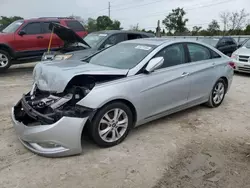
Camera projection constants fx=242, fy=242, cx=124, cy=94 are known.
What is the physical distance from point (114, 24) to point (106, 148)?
3462cm

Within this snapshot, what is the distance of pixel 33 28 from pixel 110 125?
7.43 meters

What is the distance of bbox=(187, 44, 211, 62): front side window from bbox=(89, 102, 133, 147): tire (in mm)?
1873

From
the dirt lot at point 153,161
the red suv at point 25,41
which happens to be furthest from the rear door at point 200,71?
the red suv at point 25,41

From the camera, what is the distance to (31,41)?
30.1ft

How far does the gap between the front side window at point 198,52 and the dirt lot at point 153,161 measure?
1.20m

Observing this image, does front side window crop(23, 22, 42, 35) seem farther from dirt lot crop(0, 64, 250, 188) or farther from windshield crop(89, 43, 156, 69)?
windshield crop(89, 43, 156, 69)

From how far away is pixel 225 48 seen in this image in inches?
526

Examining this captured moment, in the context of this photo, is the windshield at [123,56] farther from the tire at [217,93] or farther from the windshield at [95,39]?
the windshield at [95,39]

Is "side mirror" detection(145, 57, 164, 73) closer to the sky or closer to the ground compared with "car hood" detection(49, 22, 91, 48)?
closer to the ground

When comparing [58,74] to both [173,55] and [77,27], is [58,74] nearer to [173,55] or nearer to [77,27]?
[173,55]

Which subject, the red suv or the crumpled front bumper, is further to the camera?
the red suv

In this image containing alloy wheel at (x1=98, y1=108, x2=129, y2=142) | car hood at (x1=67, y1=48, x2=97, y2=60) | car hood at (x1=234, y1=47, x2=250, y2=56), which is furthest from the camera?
car hood at (x1=234, y1=47, x2=250, y2=56)

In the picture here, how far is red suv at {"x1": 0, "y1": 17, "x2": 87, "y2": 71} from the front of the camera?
8711mm

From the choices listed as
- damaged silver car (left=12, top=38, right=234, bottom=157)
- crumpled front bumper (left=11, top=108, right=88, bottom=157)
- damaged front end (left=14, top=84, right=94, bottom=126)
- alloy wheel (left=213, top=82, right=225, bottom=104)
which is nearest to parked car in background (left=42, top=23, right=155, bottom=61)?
damaged silver car (left=12, top=38, right=234, bottom=157)
